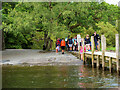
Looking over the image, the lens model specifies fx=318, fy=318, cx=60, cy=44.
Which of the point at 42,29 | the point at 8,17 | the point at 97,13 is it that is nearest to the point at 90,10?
the point at 97,13

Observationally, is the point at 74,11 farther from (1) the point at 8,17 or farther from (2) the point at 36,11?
(1) the point at 8,17

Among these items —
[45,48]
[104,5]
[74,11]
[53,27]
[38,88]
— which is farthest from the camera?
[104,5]

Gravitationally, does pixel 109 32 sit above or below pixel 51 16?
below

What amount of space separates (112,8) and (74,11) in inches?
311

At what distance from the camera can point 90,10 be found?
3878 cm

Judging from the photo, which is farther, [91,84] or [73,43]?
[73,43]

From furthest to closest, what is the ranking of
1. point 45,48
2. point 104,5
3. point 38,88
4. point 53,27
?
point 104,5 < point 45,48 < point 53,27 < point 38,88

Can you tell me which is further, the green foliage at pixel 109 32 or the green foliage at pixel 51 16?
the green foliage at pixel 109 32

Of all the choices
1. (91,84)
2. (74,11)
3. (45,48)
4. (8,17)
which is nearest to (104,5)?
(74,11)

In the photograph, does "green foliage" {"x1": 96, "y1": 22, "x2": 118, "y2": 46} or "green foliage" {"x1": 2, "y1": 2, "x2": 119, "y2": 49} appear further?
"green foliage" {"x1": 96, "y1": 22, "x2": 118, "y2": 46}

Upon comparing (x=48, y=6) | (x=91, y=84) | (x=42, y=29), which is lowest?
(x=91, y=84)

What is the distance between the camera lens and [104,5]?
39094 millimetres

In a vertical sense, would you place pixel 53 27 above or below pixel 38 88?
above

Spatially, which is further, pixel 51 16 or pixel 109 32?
pixel 109 32
